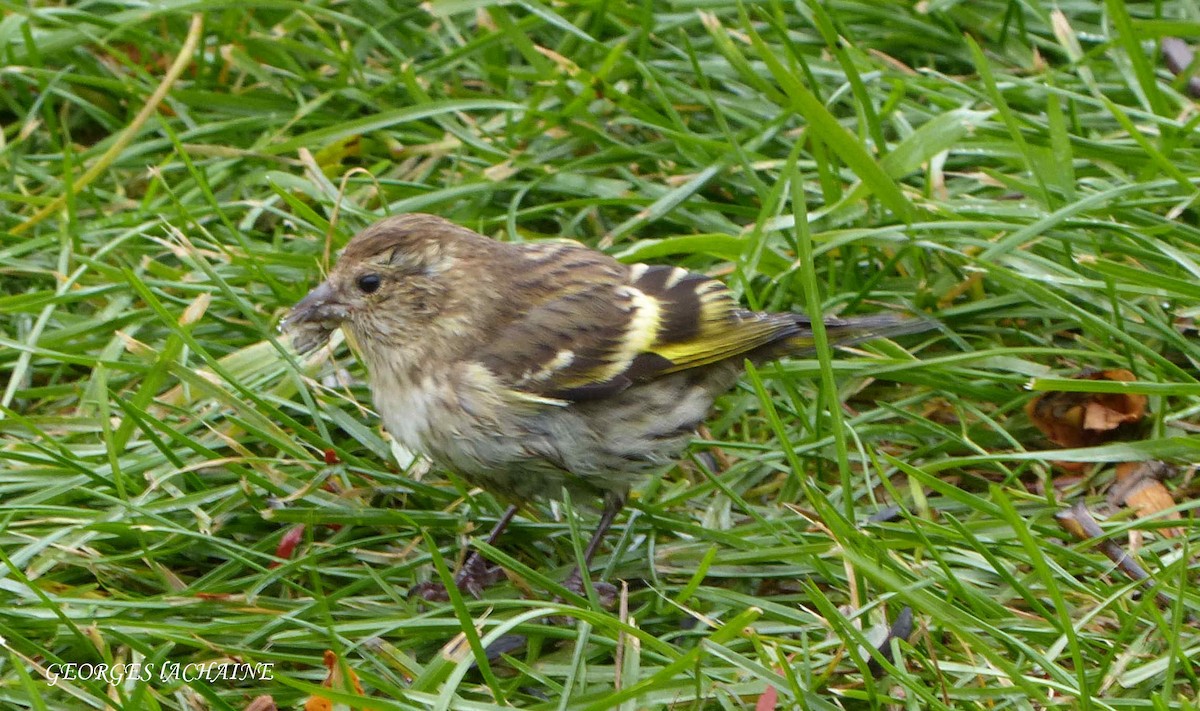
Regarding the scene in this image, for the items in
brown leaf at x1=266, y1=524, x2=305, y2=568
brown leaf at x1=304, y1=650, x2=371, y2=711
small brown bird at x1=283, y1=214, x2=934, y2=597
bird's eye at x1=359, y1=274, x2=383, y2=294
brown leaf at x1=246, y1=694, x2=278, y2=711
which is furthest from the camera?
bird's eye at x1=359, y1=274, x2=383, y2=294

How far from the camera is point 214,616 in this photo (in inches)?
127

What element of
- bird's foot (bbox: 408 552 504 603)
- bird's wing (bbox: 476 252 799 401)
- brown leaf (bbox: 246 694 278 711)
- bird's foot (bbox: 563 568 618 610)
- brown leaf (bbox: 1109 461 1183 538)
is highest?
bird's wing (bbox: 476 252 799 401)

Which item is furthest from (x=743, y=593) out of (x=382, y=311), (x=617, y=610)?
(x=382, y=311)

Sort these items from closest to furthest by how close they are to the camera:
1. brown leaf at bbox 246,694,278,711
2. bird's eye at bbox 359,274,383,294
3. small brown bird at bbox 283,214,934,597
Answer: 1. brown leaf at bbox 246,694,278,711
2. small brown bird at bbox 283,214,934,597
3. bird's eye at bbox 359,274,383,294

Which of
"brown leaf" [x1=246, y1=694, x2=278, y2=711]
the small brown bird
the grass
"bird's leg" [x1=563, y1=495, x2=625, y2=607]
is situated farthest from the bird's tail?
"brown leaf" [x1=246, y1=694, x2=278, y2=711]

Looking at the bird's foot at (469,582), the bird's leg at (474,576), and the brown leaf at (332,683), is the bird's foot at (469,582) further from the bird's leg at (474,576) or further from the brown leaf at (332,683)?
the brown leaf at (332,683)

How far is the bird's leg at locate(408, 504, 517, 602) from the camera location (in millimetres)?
3334

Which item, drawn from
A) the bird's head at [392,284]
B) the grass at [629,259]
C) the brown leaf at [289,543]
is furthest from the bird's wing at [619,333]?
the brown leaf at [289,543]

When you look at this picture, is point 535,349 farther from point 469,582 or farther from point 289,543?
point 289,543

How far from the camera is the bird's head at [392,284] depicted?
3.53 metres

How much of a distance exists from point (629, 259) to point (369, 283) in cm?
84

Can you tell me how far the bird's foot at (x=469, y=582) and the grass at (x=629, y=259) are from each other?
3 centimetres

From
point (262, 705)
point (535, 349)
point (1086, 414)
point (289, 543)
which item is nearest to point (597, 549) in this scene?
point (535, 349)

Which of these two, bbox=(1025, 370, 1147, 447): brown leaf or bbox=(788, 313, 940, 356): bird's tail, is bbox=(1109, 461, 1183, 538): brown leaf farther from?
bbox=(788, 313, 940, 356): bird's tail
